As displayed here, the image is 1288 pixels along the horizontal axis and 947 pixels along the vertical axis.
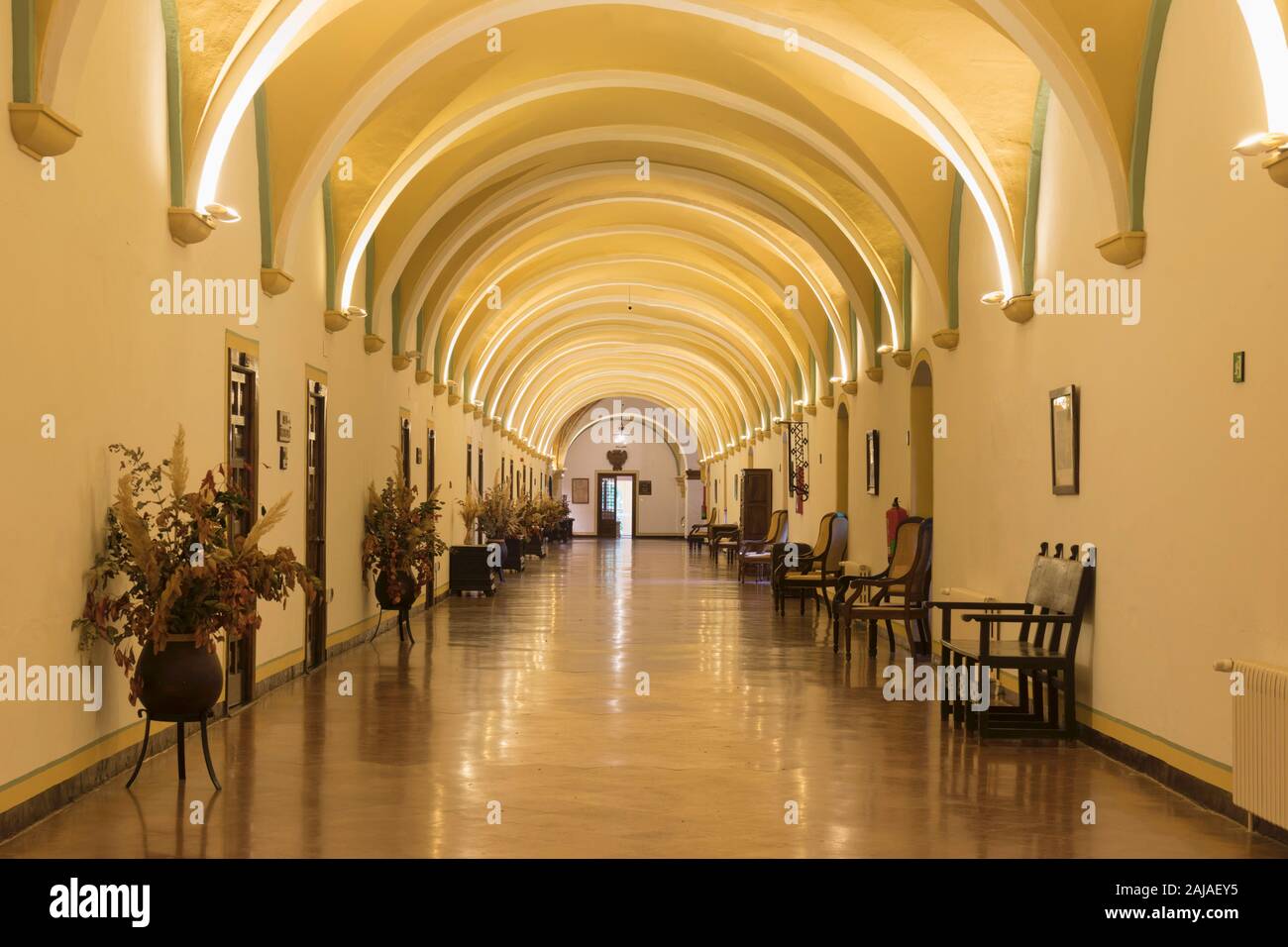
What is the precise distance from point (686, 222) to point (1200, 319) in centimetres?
1166

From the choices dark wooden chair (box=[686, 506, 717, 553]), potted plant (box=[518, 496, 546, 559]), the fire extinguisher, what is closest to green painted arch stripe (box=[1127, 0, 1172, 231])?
the fire extinguisher

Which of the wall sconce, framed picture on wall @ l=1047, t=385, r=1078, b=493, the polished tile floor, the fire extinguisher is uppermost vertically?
the wall sconce

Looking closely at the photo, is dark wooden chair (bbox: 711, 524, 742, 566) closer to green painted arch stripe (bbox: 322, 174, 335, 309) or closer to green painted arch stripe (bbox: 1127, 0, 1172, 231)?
green painted arch stripe (bbox: 322, 174, 335, 309)

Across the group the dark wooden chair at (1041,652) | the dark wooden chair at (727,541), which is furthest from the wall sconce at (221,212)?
the dark wooden chair at (727,541)

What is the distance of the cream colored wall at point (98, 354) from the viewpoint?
454 centimetres

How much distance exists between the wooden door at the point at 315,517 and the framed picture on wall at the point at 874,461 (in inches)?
235

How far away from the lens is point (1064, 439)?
6.94 metres

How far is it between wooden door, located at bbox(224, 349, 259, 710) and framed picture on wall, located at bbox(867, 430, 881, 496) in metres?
7.09

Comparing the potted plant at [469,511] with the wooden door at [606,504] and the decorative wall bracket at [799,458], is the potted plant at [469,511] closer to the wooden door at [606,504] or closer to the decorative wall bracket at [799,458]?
the decorative wall bracket at [799,458]

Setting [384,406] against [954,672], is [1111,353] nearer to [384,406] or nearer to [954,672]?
[954,672]

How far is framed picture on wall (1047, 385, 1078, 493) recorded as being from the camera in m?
6.79

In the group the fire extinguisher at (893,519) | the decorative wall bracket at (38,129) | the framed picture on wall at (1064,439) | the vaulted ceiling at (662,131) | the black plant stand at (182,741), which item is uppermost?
the vaulted ceiling at (662,131)

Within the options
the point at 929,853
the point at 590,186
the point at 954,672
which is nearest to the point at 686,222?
the point at 590,186

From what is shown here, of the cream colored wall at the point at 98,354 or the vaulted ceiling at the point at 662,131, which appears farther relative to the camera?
the vaulted ceiling at the point at 662,131
